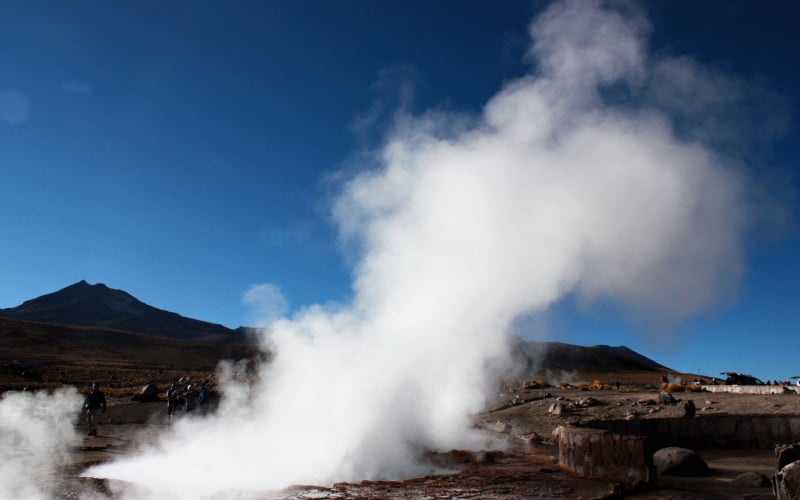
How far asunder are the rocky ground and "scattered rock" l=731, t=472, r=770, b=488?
10 centimetres

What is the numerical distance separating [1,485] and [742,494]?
14164mm

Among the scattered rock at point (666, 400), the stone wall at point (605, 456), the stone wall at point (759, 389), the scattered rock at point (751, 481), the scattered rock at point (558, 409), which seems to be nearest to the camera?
the scattered rock at point (751, 481)

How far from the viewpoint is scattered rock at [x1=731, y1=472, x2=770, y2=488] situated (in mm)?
10680

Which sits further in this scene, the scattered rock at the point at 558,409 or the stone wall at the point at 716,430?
the scattered rock at the point at 558,409

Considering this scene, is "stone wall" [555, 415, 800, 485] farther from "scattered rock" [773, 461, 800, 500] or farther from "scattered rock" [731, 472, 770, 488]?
"scattered rock" [773, 461, 800, 500]

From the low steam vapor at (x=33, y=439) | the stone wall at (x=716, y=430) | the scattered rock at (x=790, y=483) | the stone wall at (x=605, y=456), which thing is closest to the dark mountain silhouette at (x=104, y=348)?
the low steam vapor at (x=33, y=439)

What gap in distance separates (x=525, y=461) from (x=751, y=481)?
211 inches

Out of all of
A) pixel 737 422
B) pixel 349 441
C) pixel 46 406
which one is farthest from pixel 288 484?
pixel 46 406

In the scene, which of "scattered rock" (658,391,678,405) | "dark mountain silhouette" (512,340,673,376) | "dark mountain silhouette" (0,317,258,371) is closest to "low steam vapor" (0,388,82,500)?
"scattered rock" (658,391,678,405)

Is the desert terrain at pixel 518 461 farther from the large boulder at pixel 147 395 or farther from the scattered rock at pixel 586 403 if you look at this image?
the large boulder at pixel 147 395

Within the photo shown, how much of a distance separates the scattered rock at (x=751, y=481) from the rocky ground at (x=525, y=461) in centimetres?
10

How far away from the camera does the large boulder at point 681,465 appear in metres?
12.5

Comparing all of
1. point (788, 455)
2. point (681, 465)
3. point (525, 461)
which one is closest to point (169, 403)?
point (525, 461)

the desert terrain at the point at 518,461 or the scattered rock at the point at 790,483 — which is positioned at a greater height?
the scattered rock at the point at 790,483
